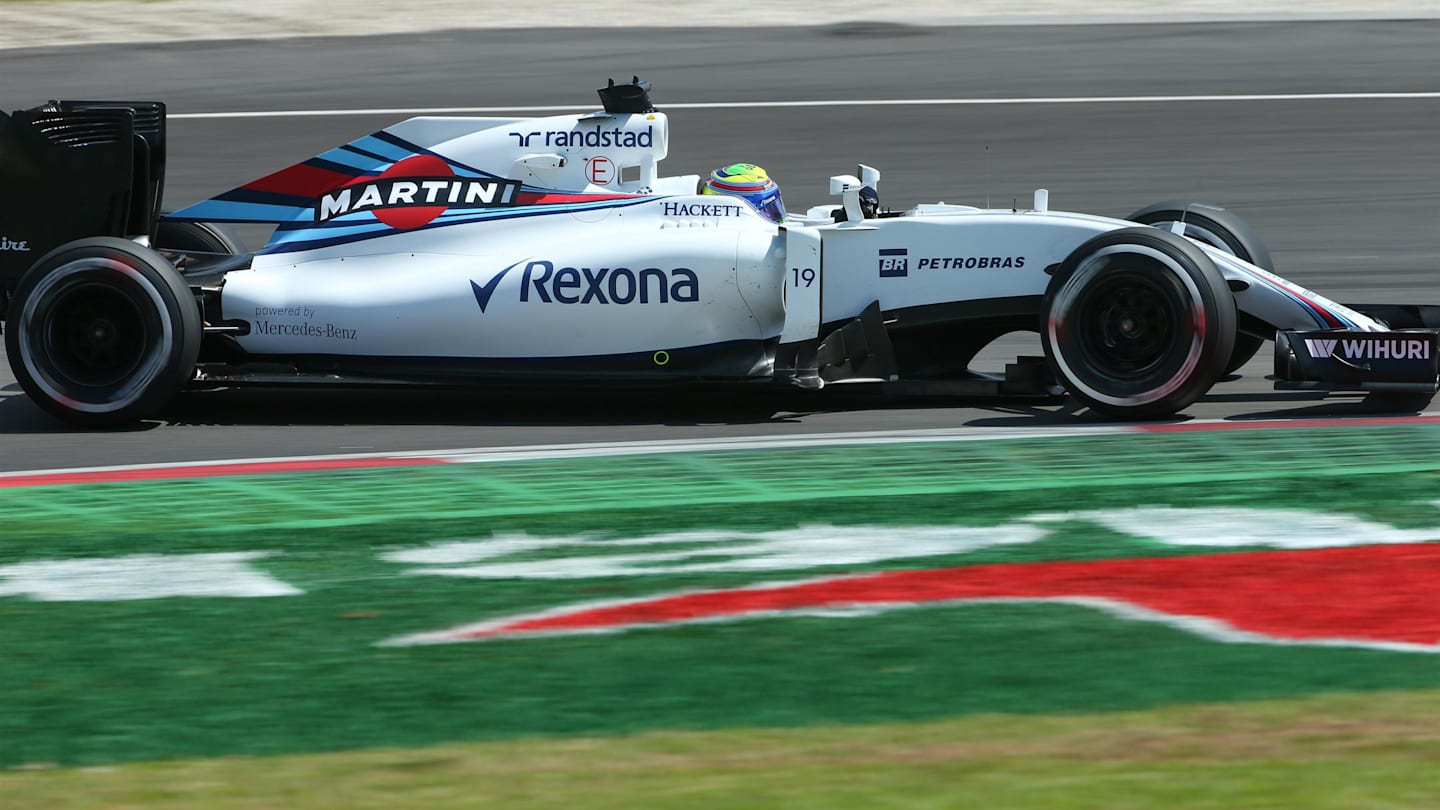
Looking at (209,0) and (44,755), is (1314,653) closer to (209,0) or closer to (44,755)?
(44,755)

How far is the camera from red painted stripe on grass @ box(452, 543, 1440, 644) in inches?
197

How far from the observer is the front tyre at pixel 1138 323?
7.29m

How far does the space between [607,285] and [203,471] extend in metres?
1.86

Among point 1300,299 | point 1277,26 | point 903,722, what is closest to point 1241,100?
point 1277,26

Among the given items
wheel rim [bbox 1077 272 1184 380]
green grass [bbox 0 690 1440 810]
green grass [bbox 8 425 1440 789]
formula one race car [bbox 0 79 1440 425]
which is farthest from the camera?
formula one race car [bbox 0 79 1440 425]

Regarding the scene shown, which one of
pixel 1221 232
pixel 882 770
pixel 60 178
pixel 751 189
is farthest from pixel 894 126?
pixel 882 770

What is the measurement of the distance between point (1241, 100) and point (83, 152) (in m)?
9.99

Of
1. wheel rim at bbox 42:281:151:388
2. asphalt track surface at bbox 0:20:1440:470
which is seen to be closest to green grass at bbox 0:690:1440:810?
asphalt track surface at bbox 0:20:1440:470

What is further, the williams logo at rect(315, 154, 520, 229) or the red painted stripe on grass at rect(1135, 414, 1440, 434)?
the williams logo at rect(315, 154, 520, 229)

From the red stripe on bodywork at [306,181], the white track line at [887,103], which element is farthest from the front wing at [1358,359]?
the white track line at [887,103]

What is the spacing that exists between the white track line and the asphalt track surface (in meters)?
0.10

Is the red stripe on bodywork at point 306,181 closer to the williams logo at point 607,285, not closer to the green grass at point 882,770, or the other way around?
the williams logo at point 607,285

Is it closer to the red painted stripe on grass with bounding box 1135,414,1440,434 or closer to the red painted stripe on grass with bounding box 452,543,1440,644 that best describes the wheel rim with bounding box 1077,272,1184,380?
the red painted stripe on grass with bounding box 1135,414,1440,434

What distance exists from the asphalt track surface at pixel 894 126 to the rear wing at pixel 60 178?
83 cm
